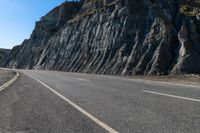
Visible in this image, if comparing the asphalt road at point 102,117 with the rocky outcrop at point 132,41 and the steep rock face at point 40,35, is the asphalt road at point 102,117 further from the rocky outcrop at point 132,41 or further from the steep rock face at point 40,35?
the steep rock face at point 40,35

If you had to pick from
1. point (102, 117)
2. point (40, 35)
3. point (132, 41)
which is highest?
point (40, 35)

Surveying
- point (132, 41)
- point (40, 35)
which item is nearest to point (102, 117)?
point (132, 41)

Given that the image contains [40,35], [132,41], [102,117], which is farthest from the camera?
[40,35]

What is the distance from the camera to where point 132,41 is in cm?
4291

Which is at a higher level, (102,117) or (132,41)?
(132,41)

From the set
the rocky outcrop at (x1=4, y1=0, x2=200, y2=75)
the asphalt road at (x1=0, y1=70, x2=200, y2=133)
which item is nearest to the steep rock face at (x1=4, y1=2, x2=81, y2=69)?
the rocky outcrop at (x1=4, y1=0, x2=200, y2=75)

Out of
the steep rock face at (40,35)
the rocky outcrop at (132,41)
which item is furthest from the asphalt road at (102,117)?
the steep rock face at (40,35)

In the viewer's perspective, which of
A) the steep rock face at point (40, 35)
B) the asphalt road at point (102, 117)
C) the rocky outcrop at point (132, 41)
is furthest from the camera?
the steep rock face at point (40, 35)

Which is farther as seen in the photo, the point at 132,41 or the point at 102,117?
the point at 132,41

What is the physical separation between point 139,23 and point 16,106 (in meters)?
35.9

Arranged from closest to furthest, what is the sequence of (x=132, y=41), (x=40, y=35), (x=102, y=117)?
1. (x=102, y=117)
2. (x=132, y=41)
3. (x=40, y=35)

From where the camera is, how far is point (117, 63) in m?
41.9

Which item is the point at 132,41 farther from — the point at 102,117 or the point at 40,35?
the point at 40,35

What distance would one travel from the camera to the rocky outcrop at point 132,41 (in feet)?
111
